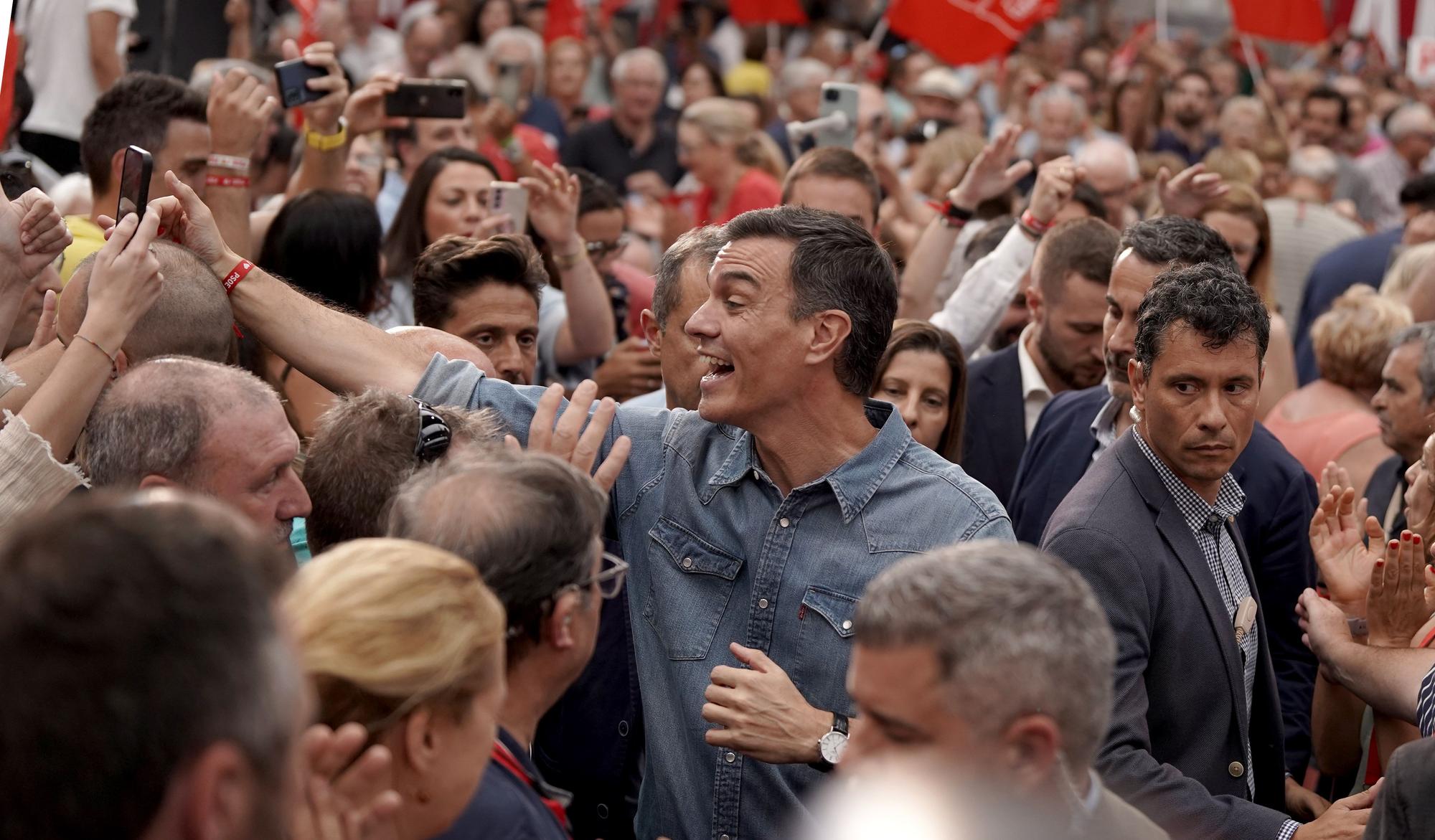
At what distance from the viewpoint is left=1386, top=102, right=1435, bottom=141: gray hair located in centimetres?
1300

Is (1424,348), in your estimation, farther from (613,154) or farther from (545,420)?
(613,154)

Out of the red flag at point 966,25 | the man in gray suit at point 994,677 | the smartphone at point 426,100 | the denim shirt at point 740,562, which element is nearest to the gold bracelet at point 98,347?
the denim shirt at point 740,562

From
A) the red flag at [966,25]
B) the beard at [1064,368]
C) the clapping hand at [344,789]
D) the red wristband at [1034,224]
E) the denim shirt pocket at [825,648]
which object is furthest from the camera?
the red flag at [966,25]

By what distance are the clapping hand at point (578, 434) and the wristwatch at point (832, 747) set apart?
25.5 inches

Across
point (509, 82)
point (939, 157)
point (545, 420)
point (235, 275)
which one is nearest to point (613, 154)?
A: point (509, 82)

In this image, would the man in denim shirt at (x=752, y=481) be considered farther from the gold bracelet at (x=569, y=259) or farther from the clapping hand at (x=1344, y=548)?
the gold bracelet at (x=569, y=259)

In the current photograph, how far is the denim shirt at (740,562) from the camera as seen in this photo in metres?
2.99

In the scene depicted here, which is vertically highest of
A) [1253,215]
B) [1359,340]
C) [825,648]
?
[1253,215]

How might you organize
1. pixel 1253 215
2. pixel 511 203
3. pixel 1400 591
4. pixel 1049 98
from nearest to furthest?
pixel 1400 591, pixel 511 203, pixel 1253 215, pixel 1049 98

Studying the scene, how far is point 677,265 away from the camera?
161 inches

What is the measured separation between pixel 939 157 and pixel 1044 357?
4.06 m

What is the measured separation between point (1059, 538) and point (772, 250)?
871 mm

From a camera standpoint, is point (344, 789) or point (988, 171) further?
point (988, 171)

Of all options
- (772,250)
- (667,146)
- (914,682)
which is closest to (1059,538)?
(772,250)
